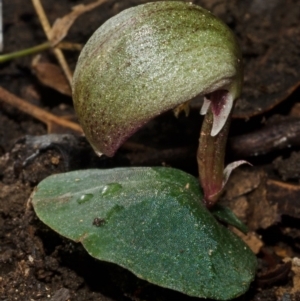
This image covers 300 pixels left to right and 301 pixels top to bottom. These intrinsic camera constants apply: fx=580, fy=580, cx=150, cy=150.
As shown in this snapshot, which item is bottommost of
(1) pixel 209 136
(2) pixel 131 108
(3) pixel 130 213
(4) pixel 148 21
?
(3) pixel 130 213

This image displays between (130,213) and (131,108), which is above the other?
(131,108)

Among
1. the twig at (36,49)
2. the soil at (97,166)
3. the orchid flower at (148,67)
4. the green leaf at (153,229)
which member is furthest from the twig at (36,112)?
the orchid flower at (148,67)

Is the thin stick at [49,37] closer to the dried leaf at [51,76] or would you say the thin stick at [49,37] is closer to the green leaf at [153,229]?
the dried leaf at [51,76]

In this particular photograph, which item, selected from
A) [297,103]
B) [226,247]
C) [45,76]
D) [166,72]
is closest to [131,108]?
[166,72]

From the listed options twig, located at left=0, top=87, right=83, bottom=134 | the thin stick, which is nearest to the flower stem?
twig, located at left=0, top=87, right=83, bottom=134

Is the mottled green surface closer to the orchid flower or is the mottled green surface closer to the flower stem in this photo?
the orchid flower

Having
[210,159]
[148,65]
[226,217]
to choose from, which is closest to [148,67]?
[148,65]

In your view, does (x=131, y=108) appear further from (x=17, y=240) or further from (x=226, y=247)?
(x=17, y=240)
